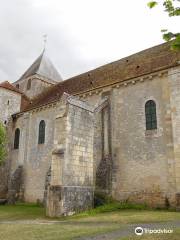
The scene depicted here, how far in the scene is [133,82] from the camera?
15828 mm

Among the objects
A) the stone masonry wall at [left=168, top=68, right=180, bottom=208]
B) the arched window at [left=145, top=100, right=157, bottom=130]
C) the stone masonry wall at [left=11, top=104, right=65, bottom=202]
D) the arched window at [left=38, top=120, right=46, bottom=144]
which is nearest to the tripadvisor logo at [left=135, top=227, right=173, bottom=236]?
the stone masonry wall at [left=168, top=68, right=180, bottom=208]

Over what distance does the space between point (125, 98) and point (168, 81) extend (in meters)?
2.79

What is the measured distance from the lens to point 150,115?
14.9 m

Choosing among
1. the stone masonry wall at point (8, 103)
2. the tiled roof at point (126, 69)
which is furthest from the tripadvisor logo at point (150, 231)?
the stone masonry wall at point (8, 103)

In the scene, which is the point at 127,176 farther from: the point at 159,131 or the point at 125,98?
the point at 125,98

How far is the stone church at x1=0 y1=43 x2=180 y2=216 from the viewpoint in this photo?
12758mm

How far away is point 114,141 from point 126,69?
4906mm

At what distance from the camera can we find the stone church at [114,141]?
41.9 feet

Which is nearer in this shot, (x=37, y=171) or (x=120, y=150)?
(x=120, y=150)

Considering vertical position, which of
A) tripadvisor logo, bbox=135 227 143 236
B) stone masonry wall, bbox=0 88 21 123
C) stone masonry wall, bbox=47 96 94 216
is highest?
stone masonry wall, bbox=0 88 21 123

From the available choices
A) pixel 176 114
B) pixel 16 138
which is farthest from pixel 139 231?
pixel 16 138

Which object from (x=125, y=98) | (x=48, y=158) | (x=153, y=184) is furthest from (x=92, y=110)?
(x=48, y=158)

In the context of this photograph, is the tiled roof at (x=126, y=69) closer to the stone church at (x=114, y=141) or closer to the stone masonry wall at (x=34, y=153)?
the stone church at (x=114, y=141)

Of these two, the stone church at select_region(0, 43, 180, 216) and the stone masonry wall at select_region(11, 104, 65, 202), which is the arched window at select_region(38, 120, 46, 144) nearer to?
the stone church at select_region(0, 43, 180, 216)
